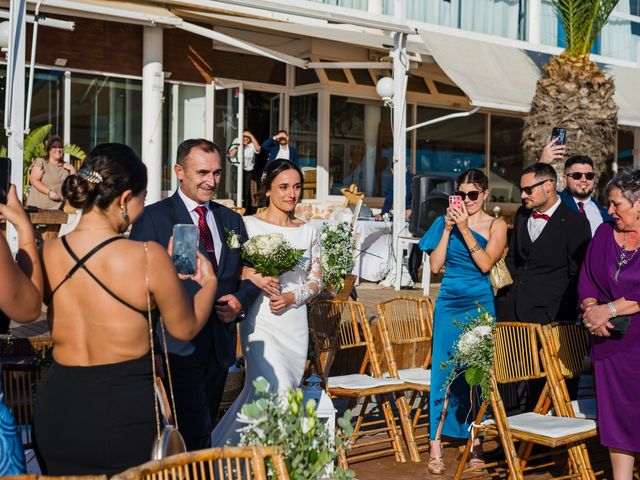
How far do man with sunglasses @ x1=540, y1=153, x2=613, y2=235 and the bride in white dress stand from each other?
2.48 m

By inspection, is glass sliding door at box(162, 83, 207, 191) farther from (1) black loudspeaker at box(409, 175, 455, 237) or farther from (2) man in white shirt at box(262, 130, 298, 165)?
(1) black loudspeaker at box(409, 175, 455, 237)

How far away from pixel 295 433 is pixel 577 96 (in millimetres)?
12763

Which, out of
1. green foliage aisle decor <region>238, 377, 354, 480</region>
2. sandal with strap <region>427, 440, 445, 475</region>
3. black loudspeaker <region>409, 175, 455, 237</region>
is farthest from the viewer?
black loudspeaker <region>409, 175, 455, 237</region>


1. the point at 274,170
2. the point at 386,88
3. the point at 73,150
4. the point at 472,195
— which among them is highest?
the point at 386,88

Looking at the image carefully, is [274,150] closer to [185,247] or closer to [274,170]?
[274,170]

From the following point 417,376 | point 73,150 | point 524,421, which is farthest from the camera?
point 73,150

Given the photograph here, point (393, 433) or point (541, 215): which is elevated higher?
point (541, 215)

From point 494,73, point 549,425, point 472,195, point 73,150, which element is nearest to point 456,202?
point 472,195

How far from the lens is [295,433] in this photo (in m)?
3.14

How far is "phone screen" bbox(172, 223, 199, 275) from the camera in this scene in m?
3.51

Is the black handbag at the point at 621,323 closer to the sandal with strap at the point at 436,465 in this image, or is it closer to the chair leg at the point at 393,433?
the sandal with strap at the point at 436,465

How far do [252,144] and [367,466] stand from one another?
9.29 meters

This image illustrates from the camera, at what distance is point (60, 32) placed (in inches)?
545

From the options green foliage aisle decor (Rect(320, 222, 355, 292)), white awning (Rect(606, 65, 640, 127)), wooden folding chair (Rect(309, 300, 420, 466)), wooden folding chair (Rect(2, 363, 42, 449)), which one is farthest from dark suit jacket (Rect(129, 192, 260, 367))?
white awning (Rect(606, 65, 640, 127))
